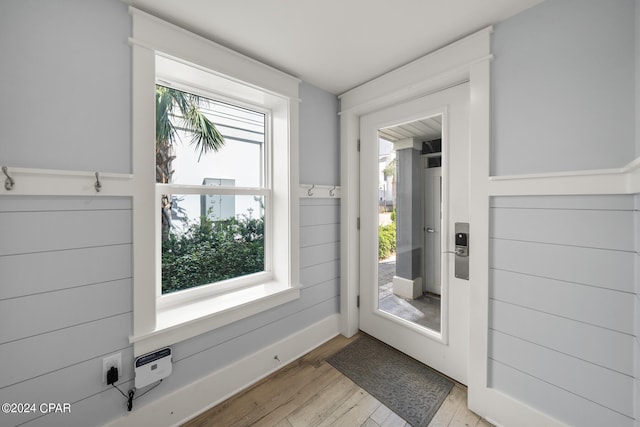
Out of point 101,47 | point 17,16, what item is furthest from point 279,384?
point 17,16

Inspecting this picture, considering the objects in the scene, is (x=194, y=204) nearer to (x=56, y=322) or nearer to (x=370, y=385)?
(x=56, y=322)

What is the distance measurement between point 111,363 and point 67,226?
714mm

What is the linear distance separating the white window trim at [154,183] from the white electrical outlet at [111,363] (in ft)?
0.28

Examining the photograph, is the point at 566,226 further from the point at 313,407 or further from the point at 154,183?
the point at 154,183

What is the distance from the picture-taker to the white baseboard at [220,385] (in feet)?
4.42

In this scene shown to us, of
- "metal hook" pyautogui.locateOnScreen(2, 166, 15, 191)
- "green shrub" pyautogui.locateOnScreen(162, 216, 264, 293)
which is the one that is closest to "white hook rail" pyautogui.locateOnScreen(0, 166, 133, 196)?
"metal hook" pyautogui.locateOnScreen(2, 166, 15, 191)

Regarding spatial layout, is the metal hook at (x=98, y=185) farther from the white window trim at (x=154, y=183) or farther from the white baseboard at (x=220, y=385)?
the white baseboard at (x=220, y=385)

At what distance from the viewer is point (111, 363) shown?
1234 mm

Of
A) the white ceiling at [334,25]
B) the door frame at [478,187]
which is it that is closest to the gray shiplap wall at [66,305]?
the white ceiling at [334,25]

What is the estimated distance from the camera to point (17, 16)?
1036 mm

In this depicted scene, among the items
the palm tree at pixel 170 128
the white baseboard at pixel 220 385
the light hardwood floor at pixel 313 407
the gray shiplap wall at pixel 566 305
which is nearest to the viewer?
the gray shiplap wall at pixel 566 305

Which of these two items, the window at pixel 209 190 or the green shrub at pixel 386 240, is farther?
the green shrub at pixel 386 240

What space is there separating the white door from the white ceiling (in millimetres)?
392

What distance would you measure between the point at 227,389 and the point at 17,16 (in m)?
2.20
